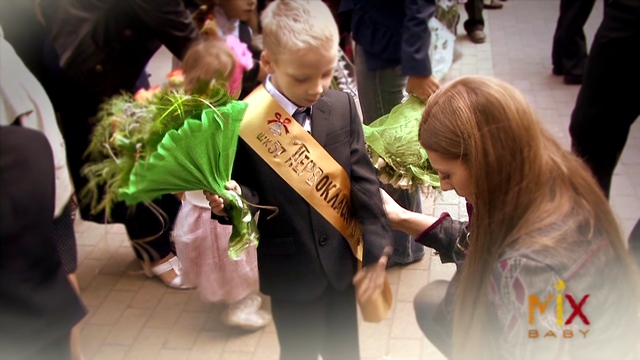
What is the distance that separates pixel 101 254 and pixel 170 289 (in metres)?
0.52

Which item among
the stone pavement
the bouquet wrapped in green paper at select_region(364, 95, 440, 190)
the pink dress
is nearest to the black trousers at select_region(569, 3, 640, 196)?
the stone pavement

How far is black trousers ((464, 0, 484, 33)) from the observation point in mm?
5195

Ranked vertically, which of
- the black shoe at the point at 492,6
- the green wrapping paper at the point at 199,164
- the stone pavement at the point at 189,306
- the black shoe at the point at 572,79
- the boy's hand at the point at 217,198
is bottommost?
the black shoe at the point at 492,6

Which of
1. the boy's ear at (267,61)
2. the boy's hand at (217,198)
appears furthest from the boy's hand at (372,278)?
the boy's ear at (267,61)

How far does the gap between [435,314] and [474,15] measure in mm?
4375

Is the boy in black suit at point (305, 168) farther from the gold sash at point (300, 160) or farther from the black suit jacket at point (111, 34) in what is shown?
the black suit jacket at point (111, 34)

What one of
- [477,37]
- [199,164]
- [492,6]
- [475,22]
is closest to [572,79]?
[477,37]

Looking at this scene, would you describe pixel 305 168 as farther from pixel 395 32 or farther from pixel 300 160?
pixel 395 32

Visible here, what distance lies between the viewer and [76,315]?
1.71m

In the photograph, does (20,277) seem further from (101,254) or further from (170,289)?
(101,254)

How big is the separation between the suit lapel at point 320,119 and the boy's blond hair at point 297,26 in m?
0.18

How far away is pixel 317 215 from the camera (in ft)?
5.12

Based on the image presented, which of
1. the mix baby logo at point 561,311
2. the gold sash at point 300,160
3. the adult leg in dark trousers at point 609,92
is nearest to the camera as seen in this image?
the mix baby logo at point 561,311

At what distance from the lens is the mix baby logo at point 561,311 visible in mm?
1114
